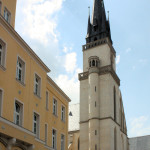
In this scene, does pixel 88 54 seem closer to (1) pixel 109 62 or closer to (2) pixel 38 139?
(1) pixel 109 62

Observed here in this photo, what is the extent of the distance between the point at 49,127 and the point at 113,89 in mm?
31196

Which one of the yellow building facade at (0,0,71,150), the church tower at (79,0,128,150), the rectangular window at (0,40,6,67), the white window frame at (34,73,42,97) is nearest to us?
the yellow building facade at (0,0,71,150)

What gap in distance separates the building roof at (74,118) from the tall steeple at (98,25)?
1400 cm

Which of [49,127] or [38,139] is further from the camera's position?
[49,127]

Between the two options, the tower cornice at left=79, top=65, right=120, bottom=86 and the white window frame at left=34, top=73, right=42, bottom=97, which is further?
the tower cornice at left=79, top=65, right=120, bottom=86

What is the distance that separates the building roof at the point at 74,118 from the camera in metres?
57.3

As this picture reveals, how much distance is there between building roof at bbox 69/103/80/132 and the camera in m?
57.3

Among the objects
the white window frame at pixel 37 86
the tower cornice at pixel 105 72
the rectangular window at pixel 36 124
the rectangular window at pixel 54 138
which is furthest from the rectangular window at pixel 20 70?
the tower cornice at pixel 105 72

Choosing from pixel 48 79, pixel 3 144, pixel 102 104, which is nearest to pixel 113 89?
pixel 102 104

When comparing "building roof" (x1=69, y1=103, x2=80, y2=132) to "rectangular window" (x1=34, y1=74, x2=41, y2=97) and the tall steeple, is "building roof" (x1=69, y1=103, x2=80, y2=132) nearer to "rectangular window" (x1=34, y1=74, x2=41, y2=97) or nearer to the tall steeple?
the tall steeple

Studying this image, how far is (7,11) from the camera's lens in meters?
19.6

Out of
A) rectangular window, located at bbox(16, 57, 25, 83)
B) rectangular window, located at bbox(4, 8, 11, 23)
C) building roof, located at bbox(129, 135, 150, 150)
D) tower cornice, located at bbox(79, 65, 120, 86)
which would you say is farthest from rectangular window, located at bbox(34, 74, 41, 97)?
building roof, located at bbox(129, 135, 150, 150)

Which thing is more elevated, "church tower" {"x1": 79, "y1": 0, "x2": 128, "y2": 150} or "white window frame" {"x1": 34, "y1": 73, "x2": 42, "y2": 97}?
"church tower" {"x1": 79, "y1": 0, "x2": 128, "y2": 150}

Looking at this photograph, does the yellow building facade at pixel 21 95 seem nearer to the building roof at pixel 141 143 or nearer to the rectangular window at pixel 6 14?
the rectangular window at pixel 6 14
